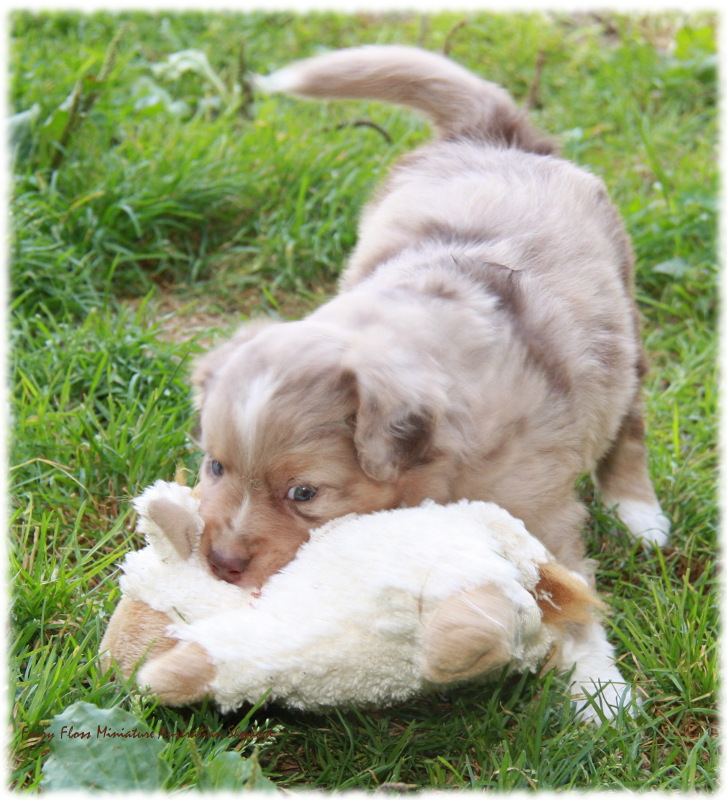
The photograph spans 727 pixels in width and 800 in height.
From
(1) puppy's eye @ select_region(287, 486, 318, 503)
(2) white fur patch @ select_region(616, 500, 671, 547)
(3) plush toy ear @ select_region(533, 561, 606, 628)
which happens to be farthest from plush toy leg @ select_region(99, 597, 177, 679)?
(2) white fur patch @ select_region(616, 500, 671, 547)

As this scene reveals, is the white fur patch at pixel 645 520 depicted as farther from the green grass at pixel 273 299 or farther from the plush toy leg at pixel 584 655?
the plush toy leg at pixel 584 655

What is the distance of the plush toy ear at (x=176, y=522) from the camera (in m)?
2.19

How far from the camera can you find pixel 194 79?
5.23m

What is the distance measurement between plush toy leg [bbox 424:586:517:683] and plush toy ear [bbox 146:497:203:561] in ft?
2.08

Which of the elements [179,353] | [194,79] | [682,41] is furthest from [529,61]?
[179,353]

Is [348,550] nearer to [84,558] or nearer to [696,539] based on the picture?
[84,558]

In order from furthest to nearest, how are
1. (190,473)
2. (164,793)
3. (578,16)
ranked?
(578,16), (190,473), (164,793)

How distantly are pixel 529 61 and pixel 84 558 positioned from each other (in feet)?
14.7

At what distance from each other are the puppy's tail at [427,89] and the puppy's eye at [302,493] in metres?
1.66

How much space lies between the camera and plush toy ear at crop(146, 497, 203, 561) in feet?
7.18

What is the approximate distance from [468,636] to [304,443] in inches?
24.3

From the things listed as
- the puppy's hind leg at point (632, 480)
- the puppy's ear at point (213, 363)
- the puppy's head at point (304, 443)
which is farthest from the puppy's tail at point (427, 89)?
the puppy's head at point (304, 443)

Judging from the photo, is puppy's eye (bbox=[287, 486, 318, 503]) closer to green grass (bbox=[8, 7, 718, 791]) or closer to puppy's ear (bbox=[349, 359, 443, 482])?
puppy's ear (bbox=[349, 359, 443, 482])

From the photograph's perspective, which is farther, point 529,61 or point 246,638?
point 529,61
